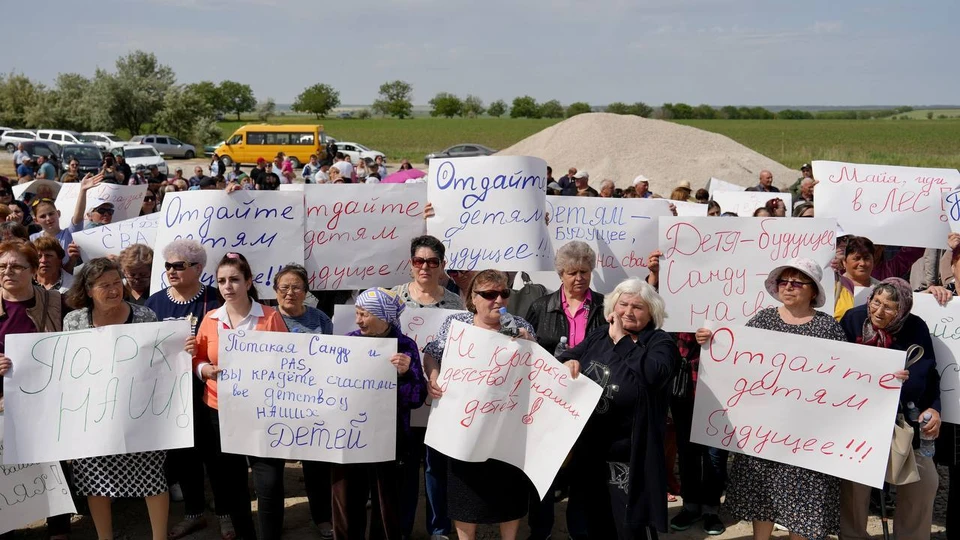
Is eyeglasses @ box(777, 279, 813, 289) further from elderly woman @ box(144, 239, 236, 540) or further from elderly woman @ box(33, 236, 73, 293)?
elderly woman @ box(33, 236, 73, 293)

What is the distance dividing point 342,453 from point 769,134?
8876 cm

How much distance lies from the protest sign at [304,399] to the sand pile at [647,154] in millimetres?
22849

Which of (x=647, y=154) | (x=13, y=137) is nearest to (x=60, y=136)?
(x=13, y=137)

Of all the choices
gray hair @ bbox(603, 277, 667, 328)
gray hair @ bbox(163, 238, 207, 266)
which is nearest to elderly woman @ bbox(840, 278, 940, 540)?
gray hair @ bbox(603, 277, 667, 328)

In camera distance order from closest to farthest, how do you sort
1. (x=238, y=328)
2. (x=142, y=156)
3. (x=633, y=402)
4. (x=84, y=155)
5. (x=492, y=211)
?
(x=633, y=402) < (x=238, y=328) < (x=492, y=211) < (x=84, y=155) < (x=142, y=156)

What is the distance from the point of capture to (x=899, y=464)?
4.55 meters

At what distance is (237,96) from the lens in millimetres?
142875

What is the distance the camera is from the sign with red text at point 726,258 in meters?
5.79

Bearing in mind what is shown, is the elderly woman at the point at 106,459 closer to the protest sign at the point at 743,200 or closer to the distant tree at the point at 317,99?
the protest sign at the point at 743,200

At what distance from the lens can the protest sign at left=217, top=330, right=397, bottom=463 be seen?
4.66 meters

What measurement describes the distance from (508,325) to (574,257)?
100 cm

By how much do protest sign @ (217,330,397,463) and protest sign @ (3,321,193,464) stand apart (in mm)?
282

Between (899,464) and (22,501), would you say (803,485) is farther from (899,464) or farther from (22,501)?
(22,501)

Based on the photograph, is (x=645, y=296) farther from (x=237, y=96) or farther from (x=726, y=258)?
(x=237, y=96)
